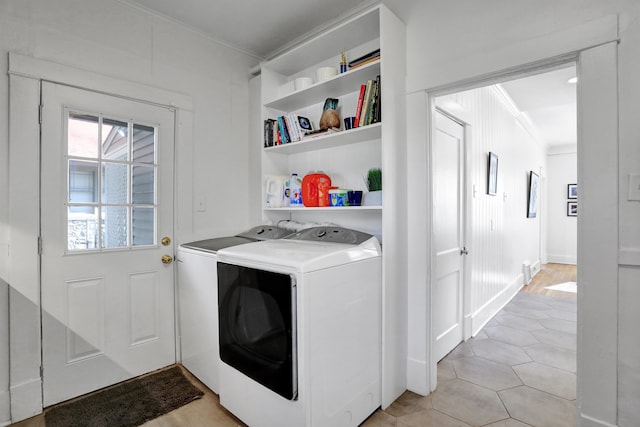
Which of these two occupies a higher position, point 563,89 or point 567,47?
point 563,89

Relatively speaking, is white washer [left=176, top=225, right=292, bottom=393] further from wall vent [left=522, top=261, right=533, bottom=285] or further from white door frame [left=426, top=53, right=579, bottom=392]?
wall vent [left=522, top=261, right=533, bottom=285]

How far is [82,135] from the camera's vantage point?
2.02 meters

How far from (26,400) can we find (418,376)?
233 centimetres

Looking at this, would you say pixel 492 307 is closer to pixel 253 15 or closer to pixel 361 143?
pixel 361 143

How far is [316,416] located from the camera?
144cm

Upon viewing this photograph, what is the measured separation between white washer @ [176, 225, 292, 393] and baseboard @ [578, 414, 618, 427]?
1.89m

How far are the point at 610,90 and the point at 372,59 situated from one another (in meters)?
1.19

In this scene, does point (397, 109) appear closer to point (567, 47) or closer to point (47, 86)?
point (567, 47)

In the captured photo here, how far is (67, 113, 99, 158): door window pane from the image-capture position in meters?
1.97

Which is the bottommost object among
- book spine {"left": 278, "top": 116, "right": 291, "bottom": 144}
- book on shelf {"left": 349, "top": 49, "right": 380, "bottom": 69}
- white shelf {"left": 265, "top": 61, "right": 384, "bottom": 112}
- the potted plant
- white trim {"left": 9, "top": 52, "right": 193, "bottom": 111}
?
the potted plant

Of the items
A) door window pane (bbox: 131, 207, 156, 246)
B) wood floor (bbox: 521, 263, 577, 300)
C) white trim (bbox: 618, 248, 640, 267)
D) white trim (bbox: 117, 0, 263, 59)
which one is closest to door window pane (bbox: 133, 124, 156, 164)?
door window pane (bbox: 131, 207, 156, 246)

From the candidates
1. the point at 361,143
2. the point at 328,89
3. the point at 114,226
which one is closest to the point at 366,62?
the point at 328,89

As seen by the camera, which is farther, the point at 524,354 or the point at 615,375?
the point at 524,354

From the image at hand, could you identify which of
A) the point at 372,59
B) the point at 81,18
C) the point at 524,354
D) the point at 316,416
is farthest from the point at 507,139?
the point at 81,18
